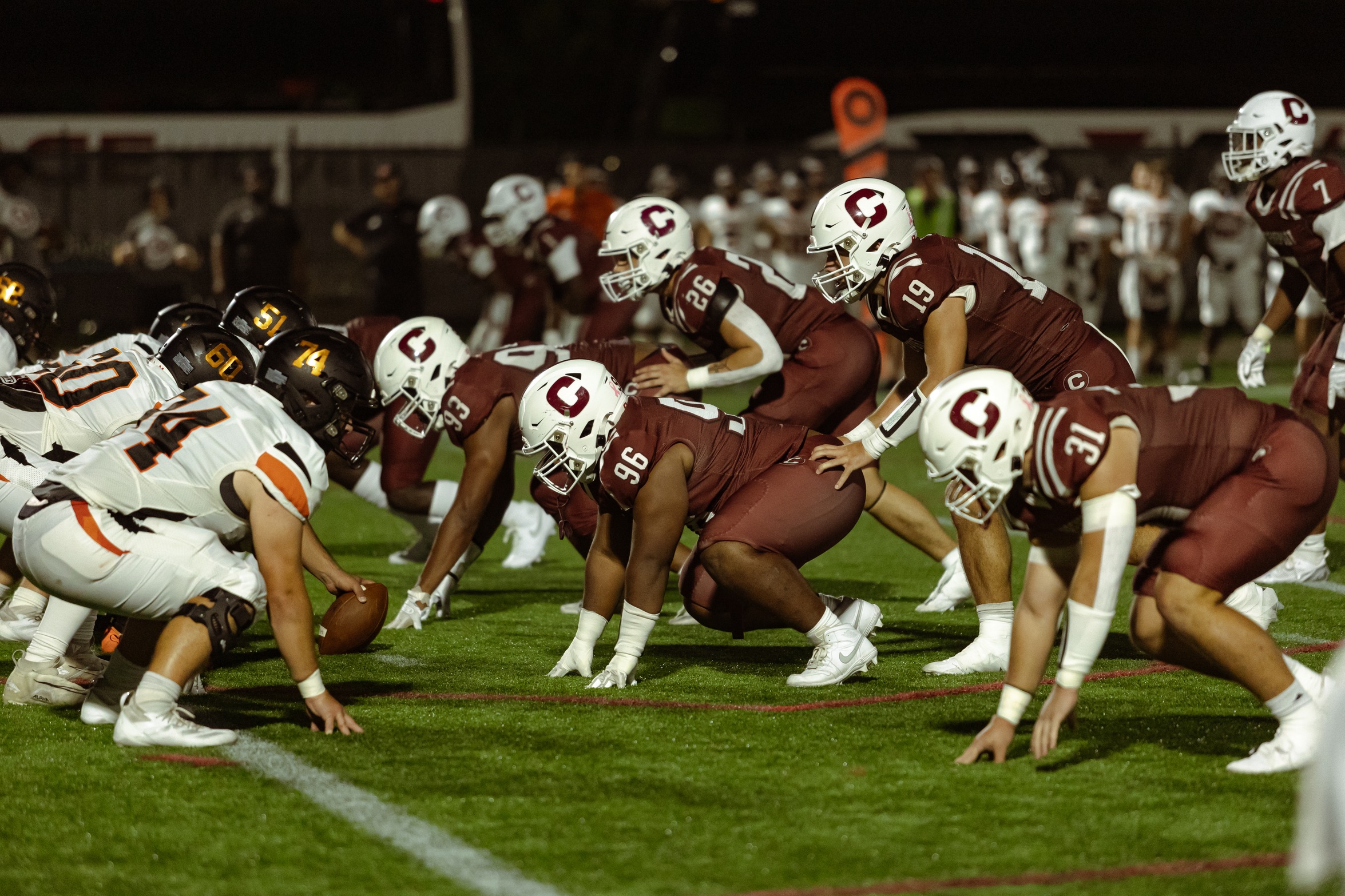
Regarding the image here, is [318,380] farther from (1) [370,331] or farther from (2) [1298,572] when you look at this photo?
(2) [1298,572]

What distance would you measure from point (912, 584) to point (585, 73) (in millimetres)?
22691

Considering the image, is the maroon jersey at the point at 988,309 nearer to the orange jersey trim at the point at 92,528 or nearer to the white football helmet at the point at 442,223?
the orange jersey trim at the point at 92,528

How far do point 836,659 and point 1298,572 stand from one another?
107 inches

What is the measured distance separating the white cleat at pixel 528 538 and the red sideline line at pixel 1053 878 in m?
4.81

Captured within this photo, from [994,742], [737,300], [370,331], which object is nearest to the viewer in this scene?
[994,742]

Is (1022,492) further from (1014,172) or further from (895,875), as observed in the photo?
(1014,172)

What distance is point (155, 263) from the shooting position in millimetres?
16344

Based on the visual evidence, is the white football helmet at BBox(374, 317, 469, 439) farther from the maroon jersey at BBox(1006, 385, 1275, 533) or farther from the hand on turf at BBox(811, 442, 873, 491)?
the maroon jersey at BBox(1006, 385, 1275, 533)

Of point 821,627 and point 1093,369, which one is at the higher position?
point 1093,369

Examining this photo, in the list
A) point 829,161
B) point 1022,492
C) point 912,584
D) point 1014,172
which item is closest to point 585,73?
point 829,161

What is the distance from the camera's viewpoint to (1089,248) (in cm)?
1670

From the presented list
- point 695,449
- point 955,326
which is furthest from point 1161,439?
point 695,449

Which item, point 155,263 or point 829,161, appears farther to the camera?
point 829,161

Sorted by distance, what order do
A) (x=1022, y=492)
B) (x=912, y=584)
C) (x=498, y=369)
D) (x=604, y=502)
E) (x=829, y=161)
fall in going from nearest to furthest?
(x=1022, y=492) → (x=604, y=502) → (x=498, y=369) → (x=912, y=584) → (x=829, y=161)
